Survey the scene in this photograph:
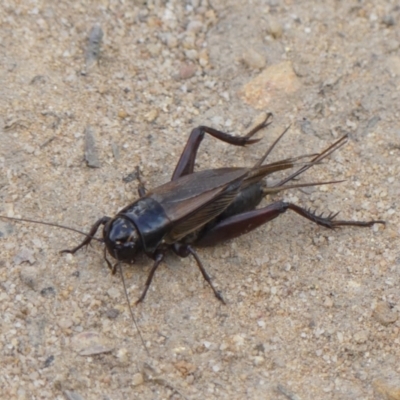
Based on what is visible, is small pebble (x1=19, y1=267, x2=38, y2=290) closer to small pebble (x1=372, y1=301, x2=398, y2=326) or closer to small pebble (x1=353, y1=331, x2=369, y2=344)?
small pebble (x1=353, y1=331, x2=369, y2=344)

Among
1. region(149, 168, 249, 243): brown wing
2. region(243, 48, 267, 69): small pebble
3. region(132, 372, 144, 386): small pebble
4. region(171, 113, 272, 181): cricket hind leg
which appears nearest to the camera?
region(132, 372, 144, 386): small pebble

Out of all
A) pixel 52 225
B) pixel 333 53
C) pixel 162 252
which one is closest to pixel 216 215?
pixel 162 252

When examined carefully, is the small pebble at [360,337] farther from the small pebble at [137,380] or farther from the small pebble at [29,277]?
the small pebble at [29,277]

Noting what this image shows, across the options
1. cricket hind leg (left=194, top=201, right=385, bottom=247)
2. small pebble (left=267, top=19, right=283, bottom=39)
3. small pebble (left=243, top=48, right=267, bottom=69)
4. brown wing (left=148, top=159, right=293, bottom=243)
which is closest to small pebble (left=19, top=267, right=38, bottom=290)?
brown wing (left=148, top=159, right=293, bottom=243)

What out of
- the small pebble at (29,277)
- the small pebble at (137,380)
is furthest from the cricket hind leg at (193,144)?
the small pebble at (137,380)

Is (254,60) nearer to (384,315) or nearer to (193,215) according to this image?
(193,215)

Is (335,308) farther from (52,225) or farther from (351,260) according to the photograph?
(52,225)

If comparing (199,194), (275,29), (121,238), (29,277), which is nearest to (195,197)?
(199,194)
